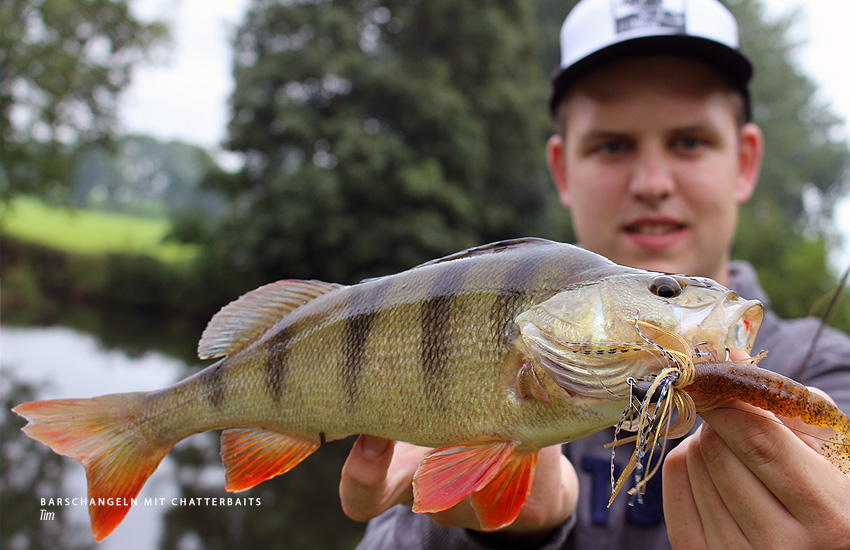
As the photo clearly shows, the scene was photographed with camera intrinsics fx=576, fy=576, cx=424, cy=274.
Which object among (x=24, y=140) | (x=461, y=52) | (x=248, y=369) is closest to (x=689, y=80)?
(x=248, y=369)

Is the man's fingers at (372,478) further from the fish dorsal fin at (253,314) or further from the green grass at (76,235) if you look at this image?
the green grass at (76,235)

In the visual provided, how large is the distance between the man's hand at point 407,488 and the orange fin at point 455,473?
32cm

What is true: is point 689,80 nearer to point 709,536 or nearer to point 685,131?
point 685,131

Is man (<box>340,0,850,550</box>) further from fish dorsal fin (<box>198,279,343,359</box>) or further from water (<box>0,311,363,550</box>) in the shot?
water (<box>0,311,363,550</box>)

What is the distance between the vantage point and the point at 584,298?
1218 millimetres

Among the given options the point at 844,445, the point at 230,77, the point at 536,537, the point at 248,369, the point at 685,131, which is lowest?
the point at 536,537

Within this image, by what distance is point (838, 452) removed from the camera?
115 centimetres

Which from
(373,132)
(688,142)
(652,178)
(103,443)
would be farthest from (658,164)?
(373,132)

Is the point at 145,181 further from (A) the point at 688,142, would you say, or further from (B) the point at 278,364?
(B) the point at 278,364

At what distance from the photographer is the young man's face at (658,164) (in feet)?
8.00

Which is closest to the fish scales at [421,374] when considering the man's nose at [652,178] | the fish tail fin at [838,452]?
the fish tail fin at [838,452]

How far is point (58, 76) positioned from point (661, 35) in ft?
57.7

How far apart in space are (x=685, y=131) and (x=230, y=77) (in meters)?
17.4

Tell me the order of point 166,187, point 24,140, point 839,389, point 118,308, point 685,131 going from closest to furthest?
point 839,389, point 685,131, point 24,140, point 118,308, point 166,187
